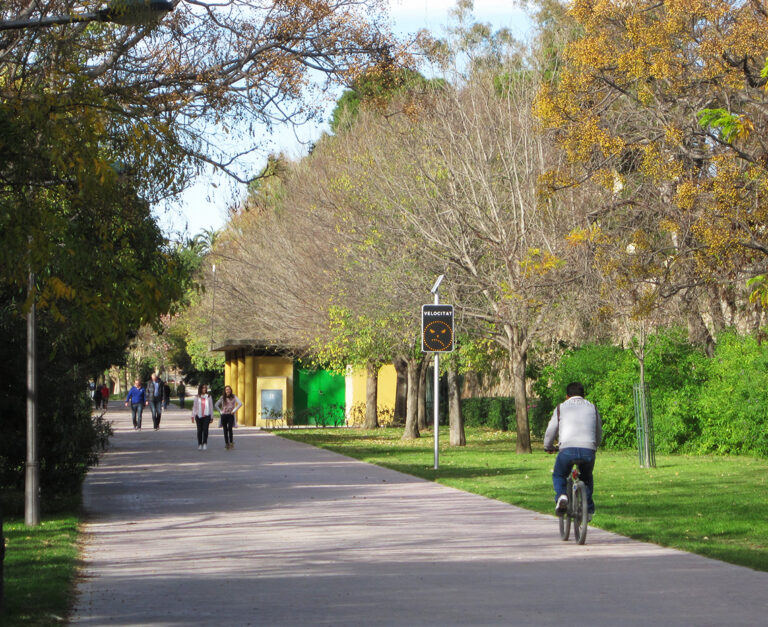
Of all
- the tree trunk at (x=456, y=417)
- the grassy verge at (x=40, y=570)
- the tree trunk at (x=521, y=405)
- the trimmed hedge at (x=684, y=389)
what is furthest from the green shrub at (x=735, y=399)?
the grassy verge at (x=40, y=570)

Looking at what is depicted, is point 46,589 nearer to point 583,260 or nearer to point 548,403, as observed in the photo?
point 583,260

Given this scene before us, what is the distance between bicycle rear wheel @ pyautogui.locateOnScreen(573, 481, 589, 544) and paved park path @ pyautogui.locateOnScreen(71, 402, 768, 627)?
171mm

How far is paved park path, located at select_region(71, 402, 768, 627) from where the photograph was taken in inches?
293

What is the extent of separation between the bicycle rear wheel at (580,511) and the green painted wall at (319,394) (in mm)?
33893

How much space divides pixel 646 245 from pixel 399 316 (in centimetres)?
865

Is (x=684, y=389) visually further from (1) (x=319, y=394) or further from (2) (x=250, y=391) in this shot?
(2) (x=250, y=391)

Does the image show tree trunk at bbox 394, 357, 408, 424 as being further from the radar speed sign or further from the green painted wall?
the radar speed sign

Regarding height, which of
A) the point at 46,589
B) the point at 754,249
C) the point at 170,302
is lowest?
the point at 46,589

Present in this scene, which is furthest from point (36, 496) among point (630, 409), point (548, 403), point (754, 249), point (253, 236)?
point (253, 236)

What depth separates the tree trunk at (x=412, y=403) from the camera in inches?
1321

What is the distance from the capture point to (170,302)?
9445 mm

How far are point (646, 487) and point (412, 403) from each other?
56.0 ft

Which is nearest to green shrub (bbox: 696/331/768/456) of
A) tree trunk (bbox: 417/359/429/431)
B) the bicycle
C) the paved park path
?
the paved park path

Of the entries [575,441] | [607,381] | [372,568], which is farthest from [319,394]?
[372,568]
